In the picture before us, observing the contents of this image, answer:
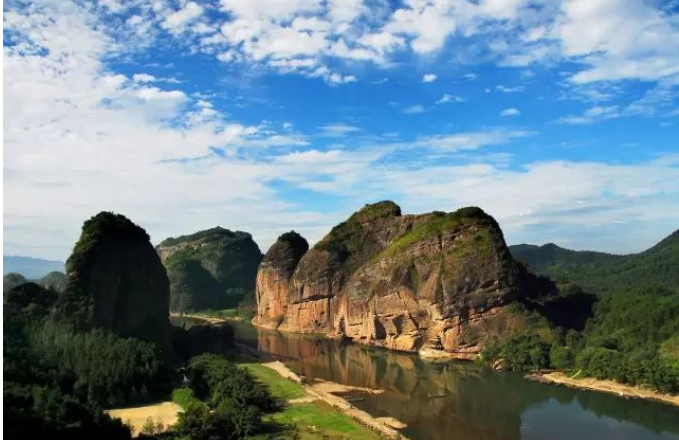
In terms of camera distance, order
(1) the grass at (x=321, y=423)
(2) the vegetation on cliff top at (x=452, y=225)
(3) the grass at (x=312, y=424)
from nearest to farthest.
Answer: (3) the grass at (x=312, y=424) < (1) the grass at (x=321, y=423) < (2) the vegetation on cliff top at (x=452, y=225)

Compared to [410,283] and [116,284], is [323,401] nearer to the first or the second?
[116,284]

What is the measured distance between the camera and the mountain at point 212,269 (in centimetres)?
14775

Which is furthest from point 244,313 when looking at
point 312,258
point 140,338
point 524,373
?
point 524,373

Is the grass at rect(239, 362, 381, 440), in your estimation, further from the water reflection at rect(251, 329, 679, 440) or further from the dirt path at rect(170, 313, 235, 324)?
the dirt path at rect(170, 313, 235, 324)

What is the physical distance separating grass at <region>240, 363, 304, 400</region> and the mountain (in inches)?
3250

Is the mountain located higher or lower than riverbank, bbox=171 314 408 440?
higher

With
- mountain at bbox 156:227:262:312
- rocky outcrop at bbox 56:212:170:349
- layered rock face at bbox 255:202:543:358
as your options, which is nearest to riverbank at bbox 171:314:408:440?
rocky outcrop at bbox 56:212:170:349

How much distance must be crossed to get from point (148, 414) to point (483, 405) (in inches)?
1132

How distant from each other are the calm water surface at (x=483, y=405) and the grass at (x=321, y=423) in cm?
423

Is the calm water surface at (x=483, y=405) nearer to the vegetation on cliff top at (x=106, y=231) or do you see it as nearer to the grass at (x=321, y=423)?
the grass at (x=321, y=423)

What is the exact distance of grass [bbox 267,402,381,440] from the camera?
133 ft

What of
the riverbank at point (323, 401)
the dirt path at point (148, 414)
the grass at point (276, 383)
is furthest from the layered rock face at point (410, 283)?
the dirt path at point (148, 414)

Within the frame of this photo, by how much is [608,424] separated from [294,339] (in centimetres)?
5843

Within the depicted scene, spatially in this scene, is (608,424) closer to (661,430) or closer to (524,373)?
(661,430)
